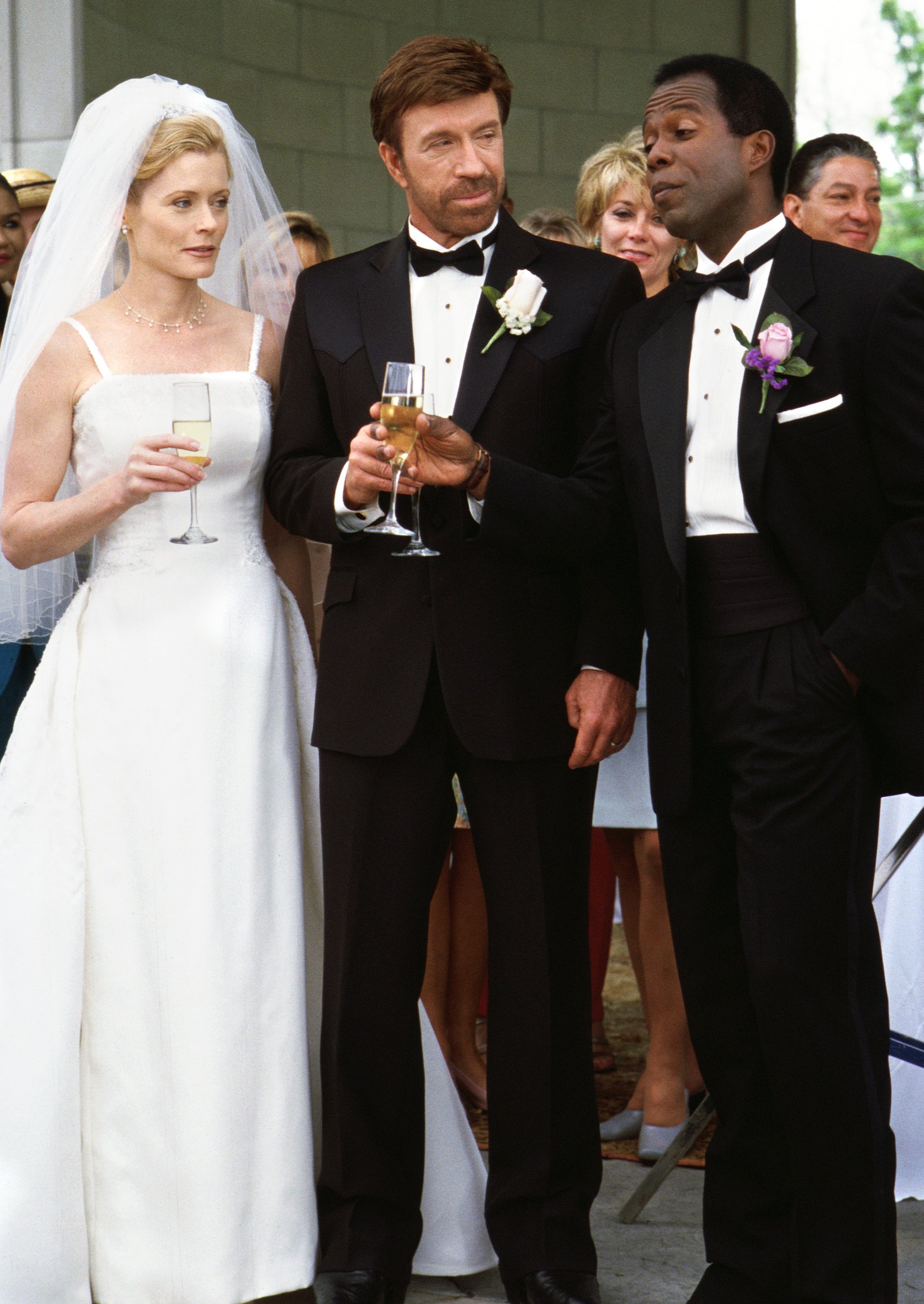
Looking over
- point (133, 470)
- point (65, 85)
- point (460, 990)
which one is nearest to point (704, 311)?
point (133, 470)

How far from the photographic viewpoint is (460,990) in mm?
4035

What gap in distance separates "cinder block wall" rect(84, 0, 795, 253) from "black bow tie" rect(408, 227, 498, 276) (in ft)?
13.0

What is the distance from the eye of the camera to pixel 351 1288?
2.75 metres

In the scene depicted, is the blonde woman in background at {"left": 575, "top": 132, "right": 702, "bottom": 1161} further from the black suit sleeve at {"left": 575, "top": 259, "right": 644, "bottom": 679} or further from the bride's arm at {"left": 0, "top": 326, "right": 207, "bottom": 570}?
the bride's arm at {"left": 0, "top": 326, "right": 207, "bottom": 570}

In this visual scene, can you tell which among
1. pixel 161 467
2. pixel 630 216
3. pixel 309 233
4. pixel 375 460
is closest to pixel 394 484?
pixel 375 460

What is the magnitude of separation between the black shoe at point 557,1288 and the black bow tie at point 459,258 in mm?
1767

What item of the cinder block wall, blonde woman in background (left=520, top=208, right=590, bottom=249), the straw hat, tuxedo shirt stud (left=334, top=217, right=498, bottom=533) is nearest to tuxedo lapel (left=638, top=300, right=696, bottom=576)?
tuxedo shirt stud (left=334, top=217, right=498, bottom=533)

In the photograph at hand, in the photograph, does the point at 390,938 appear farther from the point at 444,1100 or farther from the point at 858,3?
the point at 858,3

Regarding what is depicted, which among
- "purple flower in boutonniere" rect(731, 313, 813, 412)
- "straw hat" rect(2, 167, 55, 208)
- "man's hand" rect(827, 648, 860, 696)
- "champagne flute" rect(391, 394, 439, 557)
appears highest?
"straw hat" rect(2, 167, 55, 208)

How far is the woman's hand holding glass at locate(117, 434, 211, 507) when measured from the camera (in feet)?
8.91

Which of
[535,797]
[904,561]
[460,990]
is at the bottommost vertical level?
[460,990]

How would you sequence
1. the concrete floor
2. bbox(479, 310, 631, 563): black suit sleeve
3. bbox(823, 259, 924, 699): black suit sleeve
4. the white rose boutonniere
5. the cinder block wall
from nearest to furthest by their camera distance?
bbox(823, 259, 924, 699): black suit sleeve, bbox(479, 310, 631, 563): black suit sleeve, the white rose boutonniere, the concrete floor, the cinder block wall

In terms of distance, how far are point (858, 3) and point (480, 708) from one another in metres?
8.77

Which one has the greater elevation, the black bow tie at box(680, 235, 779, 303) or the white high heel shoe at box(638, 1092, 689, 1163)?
the black bow tie at box(680, 235, 779, 303)
